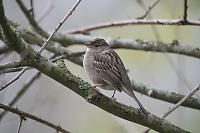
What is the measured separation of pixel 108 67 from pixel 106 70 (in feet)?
0.28

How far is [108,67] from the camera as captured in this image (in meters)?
4.76

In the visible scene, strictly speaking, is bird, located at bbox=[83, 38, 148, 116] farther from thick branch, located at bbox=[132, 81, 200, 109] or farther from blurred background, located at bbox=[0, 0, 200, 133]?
blurred background, located at bbox=[0, 0, 200, 133]

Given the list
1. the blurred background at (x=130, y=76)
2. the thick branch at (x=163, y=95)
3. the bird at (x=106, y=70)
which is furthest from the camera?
the blurred background at (x=130, y=76)

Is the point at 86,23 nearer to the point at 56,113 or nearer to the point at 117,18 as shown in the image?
the point at 117,18

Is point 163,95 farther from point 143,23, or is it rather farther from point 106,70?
point 143,23

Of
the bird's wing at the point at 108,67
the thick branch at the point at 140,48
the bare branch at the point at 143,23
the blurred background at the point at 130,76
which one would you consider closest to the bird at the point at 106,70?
the bird's wing at the point at 108,67

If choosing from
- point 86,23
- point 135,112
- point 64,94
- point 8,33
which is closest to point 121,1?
point 86,23

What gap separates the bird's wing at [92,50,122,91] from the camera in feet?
14.7

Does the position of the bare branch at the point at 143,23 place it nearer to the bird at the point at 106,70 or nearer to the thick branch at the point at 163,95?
the bird at the point at 106,70

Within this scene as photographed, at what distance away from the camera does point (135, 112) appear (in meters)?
→ 3.36

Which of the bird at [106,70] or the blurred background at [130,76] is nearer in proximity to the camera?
the bird at [106,70]

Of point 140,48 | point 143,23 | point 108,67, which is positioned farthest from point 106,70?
point 143,23

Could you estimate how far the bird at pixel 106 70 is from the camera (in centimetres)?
441

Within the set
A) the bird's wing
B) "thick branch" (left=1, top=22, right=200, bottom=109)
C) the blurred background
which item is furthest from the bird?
the blurred background
